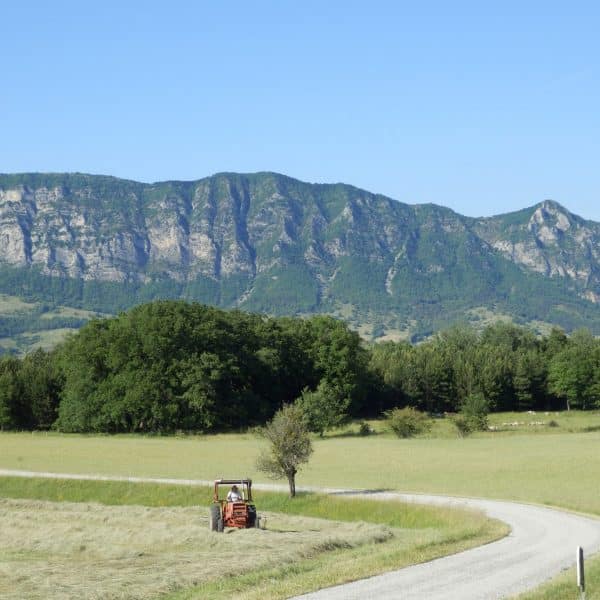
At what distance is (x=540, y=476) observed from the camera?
5744cm

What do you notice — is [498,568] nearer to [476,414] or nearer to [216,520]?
[216,520]

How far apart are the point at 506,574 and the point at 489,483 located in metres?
28.2

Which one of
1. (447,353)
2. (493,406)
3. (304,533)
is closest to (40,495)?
(304,533)

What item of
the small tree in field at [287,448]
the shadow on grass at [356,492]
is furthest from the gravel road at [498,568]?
the small tree in field at [287,448]

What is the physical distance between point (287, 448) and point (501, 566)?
81.3ft

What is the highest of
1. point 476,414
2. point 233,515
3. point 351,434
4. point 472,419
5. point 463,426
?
point 476,414

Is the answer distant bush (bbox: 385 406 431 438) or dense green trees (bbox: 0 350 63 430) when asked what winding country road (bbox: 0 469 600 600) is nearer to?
distant bush (bbox: 385 406 431 438)

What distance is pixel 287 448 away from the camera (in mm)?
52500

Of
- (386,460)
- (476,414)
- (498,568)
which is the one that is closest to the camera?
(498,568)

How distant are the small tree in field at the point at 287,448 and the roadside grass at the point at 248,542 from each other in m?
1.30

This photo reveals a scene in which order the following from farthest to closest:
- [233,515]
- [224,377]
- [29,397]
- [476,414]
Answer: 1. [29,397]
2. [224,377]
3. [476,414]
4. [233,515]

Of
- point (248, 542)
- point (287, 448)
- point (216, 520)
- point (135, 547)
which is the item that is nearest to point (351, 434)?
point (287, 448)

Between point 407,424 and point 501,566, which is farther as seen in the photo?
point 407,424

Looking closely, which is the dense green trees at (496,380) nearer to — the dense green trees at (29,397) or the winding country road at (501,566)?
the dense green trees at (29,397)
